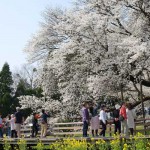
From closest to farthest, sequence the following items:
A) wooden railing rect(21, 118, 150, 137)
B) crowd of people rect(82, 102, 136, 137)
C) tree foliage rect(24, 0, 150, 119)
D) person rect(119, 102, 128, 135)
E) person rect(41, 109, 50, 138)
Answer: crowd of people rect(82, 102, 136, 137) → person rect(119, 102, 128, 135) → person rect(41, 109, 50, 138) → wooden railing rect(21, 118, 150, 137) → tree foliage rect(24, 0, 150, 119)

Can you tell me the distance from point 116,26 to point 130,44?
4.01 metres

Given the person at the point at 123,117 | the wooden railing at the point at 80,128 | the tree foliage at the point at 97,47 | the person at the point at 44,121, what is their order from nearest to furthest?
the person at the point at 123,117 < the person at the point at 44,121 < the wooden railing at the point at 80,128 < the tree foliage at the point at 97,47

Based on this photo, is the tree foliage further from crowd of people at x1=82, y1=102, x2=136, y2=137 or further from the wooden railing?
crowd of people at x1=82, y1=102, x2=136, y2=137

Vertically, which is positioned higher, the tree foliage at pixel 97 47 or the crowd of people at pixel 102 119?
the tree foliage at pixel 97 47

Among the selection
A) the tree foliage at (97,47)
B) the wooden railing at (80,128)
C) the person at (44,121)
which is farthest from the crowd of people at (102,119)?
the tree foliage at (97,47)

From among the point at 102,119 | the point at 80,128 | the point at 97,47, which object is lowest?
the point at 80,128

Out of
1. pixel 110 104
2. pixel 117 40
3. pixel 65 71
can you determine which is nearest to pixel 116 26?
pixel 117 40

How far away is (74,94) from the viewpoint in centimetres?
3070

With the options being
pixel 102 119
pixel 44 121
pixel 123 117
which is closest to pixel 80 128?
pixel 44 121

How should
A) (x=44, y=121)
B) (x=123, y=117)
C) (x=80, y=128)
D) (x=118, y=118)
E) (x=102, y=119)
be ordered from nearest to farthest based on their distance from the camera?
(x=123, y=117)
(x=118, y=118)
(x=102, y=119)
(x=44, y=121)
(x=80, y=128)

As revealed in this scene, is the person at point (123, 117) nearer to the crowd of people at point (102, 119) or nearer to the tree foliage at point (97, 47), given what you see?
the crowd of people at point (102, 119)

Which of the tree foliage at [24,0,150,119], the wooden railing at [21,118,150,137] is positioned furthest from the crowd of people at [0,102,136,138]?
the tree foliage at [24,0,150,119]

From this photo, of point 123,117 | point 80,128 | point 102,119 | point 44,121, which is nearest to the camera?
point 123,117

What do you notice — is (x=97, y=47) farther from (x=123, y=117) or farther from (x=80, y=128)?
(x=123, y=117)
